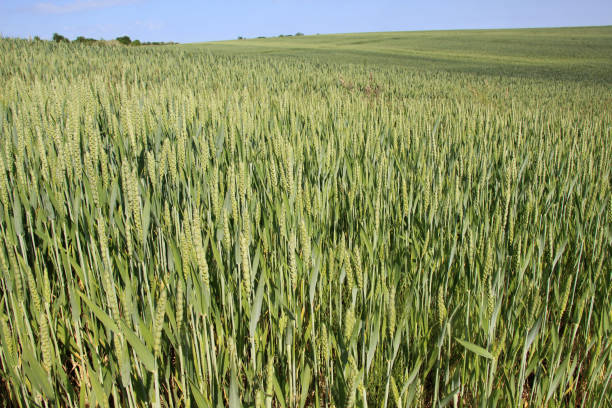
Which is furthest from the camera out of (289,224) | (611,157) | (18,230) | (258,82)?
(258,82)

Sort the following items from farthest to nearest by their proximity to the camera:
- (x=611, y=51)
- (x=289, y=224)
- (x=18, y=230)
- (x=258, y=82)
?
1. (x=611, y=51)
2. (x=258, y=82)
3. (x=289, y=224)
4. (x=18, y=230)

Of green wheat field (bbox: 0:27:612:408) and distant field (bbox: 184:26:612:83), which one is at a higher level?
distant field (bbox: 184:26:612:83)

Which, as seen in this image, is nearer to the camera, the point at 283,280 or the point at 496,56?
the point at 283,280

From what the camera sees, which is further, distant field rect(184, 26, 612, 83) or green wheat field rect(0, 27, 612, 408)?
distant field rect(184, 26, 612, 83)

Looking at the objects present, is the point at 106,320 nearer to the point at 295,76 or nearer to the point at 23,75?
the point at 23,75

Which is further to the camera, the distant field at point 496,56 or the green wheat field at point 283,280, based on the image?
the distant field at point 496,56

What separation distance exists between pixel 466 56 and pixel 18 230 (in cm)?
2376

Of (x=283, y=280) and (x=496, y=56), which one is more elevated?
(x=496, y=56)

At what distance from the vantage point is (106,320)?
650 millimetres

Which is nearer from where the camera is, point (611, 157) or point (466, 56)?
point (611, 157)

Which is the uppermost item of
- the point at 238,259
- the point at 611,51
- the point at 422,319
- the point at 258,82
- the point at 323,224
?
the point at 611,51

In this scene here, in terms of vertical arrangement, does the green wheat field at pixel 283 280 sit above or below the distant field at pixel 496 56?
below

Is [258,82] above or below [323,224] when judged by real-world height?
above

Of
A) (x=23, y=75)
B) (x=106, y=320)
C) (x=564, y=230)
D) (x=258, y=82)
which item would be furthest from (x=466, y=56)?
(x=106, y=320)
